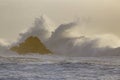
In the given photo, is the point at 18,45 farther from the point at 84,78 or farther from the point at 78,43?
the point at 84,78

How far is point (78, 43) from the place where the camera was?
341ft

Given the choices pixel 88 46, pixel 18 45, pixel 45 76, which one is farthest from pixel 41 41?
A: pixel 45 76

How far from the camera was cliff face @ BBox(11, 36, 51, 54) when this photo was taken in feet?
326

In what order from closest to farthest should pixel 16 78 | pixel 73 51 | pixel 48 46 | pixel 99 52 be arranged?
pixel 16 78 → pixel 99 52 → pixel 73 51 → pixel 48 46

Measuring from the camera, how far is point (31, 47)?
10238 centimetres

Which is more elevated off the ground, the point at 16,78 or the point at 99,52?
the point at 99,52

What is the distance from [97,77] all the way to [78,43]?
233 ft

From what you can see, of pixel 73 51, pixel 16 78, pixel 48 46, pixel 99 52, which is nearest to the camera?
pixel 16 78

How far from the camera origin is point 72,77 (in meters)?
32.6

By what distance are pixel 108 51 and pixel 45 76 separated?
61752 mm

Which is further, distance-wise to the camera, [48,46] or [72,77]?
[48,46]

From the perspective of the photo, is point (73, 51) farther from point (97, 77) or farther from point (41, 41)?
point (97, 77)

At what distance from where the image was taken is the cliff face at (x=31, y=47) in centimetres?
9935

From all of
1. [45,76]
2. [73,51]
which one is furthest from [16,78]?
[73,51]
